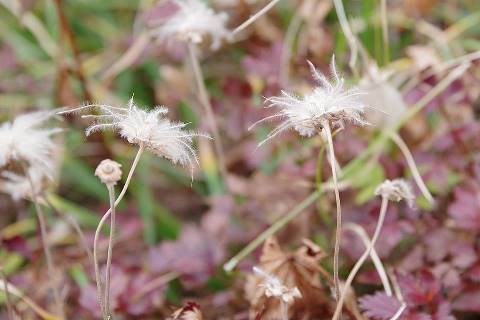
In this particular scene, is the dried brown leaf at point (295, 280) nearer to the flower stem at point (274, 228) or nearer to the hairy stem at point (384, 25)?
the flower stem at point (274, 228)

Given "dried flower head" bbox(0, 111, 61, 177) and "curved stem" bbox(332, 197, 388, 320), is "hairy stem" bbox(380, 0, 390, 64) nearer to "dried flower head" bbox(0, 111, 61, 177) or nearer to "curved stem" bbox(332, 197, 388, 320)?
"curved stem" bbox(332, 197, 388, 320)

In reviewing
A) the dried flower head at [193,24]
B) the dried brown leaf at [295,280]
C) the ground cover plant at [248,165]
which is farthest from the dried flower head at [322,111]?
the dried flower head at [193,24]

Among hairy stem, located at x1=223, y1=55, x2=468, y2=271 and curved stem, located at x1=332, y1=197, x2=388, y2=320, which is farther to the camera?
hairy stem, located at x1=223, y1=55, x2=468, y2=271

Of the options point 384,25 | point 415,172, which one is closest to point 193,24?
point 384,25

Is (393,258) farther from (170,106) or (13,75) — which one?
(13,75)

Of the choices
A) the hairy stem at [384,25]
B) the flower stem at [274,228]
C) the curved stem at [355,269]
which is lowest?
the curved stem at [355,269]

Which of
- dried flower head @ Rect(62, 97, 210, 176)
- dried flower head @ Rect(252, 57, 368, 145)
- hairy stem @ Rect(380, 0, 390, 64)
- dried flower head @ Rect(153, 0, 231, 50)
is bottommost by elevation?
dried flower head @ Rect(252, 57, 368, 145)

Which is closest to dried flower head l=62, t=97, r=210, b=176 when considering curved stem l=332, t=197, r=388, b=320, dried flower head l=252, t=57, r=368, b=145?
dried flower head l=252, t=57, r=368, b=145

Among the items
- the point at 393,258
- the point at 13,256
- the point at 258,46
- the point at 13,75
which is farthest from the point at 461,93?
the point at 13,75
